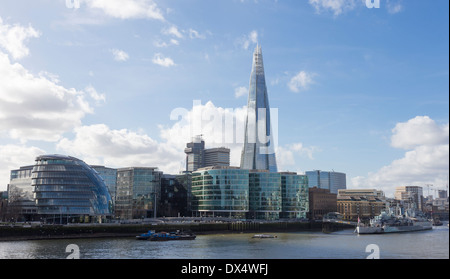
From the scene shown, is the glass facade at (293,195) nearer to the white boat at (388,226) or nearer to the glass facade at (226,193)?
the glass facade at (226,193)

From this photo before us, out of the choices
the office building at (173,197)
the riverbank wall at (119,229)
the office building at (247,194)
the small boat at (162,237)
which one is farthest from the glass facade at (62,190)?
the office building at (173,197)

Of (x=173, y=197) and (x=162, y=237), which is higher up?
A: (x=173, y=197)

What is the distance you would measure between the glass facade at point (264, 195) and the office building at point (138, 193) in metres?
39.9

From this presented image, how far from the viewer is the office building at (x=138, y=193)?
168m

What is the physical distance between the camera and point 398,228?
432 feet

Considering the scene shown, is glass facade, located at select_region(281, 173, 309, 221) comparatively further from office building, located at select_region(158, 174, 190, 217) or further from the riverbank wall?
office building, located at select_region(158, 174, 190, 217)

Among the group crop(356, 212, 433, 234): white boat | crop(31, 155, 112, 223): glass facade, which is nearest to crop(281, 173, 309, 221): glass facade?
crop(356, 212, 433, 234): white boat

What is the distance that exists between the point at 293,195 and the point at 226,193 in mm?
33280

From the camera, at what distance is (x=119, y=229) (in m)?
103

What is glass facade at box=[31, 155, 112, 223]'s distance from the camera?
113688 mm

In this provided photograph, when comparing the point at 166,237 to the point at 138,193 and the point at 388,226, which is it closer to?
the point at 388,226

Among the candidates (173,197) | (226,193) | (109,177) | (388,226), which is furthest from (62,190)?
(388,226)
